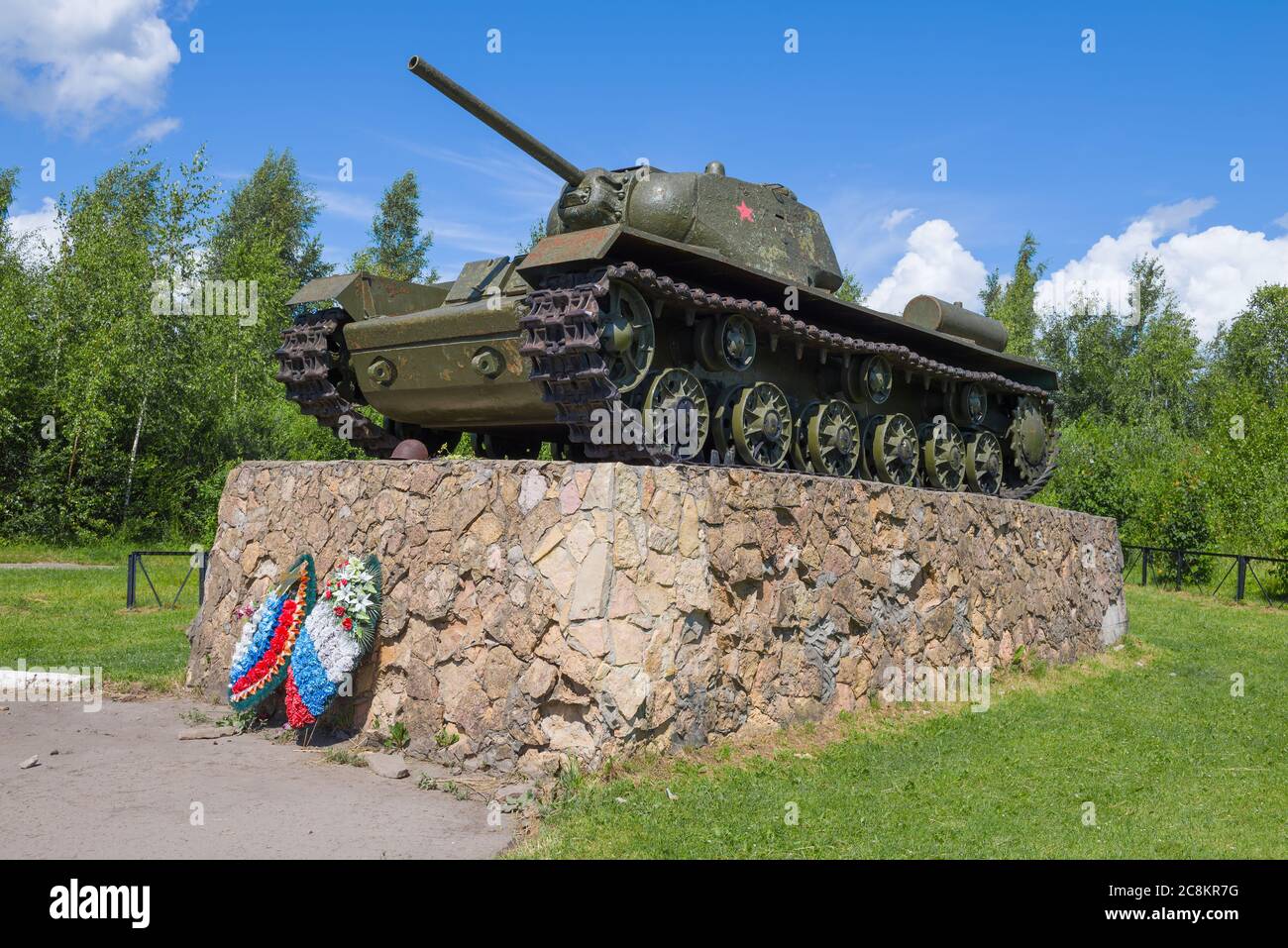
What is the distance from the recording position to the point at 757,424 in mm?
9984

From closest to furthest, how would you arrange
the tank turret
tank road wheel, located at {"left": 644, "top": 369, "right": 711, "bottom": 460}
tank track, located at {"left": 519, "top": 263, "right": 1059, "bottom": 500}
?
tank track, located at {"left": 519, "top": 263, "right": 1059, "bottom": 500} → tank road wheel, located at {"left": 644, "top": 369, "right": 711, "bottom": 460} → the tank turret

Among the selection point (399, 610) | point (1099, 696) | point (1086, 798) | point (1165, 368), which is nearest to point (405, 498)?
point (399, 610)

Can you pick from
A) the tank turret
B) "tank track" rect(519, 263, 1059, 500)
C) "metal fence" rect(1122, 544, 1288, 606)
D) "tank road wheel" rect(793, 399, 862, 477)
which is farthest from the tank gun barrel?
"metal fence" rect(1122, 544, 1288, 606)

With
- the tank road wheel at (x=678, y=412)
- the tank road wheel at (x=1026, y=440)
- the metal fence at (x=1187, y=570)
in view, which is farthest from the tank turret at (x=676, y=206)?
the metal fence at (x=1187, y=570)

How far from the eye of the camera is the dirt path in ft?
19.7

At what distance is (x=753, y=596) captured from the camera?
28.8ft

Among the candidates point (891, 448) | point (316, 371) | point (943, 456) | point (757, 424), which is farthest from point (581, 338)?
point (943, 456)

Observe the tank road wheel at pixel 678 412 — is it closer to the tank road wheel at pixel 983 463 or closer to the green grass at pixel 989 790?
the green grass at pixel 989 790

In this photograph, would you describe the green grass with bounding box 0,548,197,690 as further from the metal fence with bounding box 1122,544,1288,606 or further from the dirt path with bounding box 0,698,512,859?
the metal fence with bounding box 1122,544,1288,606

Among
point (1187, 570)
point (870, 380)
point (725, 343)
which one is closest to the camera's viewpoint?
point (725, 343)

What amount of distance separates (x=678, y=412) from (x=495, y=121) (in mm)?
3207

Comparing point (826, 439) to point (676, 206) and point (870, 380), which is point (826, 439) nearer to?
point (870, 380)

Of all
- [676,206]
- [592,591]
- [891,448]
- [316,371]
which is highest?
[676,206]

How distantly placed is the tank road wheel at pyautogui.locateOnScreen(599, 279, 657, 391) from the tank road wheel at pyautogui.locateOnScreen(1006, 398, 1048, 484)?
7.44 meters
